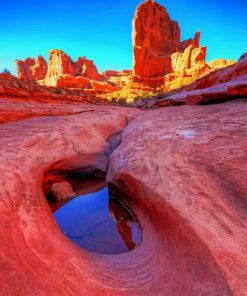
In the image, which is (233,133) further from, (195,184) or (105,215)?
(105,215)

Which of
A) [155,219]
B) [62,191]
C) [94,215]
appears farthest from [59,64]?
[155,219]

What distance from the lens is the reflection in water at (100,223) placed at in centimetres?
252

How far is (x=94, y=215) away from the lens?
10.5ft

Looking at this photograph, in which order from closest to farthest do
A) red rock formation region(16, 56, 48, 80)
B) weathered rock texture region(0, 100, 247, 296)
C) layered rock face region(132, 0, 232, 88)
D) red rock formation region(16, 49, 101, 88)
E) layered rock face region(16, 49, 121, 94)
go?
1. weathered rock texture region(0, 100, 247, 296)
2. layered rock face region(132, 0, 232, 88)
3. layered rock face region(16, 49, 121, 94)
4. red rock formation region(16, 49, 101, 88)
5. red rock formation region(16, 56, 48, 80)

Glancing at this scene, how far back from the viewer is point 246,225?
72.0 inches

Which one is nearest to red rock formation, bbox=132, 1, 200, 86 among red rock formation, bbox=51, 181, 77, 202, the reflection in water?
red rock formation, bbox=51, 181, 77, 202

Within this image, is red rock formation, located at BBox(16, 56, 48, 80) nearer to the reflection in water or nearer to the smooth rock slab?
the reflection in water

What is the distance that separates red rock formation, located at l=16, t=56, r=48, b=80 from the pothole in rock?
248 ft

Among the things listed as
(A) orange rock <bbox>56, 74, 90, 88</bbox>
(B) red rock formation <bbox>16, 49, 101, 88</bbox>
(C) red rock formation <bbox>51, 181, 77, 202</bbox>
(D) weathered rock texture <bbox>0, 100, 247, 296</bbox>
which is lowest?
(C) red rock formation <bbox>51, 181, 77, 202</bbox>

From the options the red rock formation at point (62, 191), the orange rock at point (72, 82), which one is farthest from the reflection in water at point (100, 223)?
the orange rock at point (72, 82)

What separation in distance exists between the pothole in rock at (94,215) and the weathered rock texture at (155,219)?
0.28 metres

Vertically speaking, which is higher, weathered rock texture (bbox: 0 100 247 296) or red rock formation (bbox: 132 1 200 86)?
red rock formation (bbox: 132 1 200 86)

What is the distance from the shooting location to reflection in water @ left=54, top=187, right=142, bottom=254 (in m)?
2.52

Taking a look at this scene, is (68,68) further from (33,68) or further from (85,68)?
(33,68)
